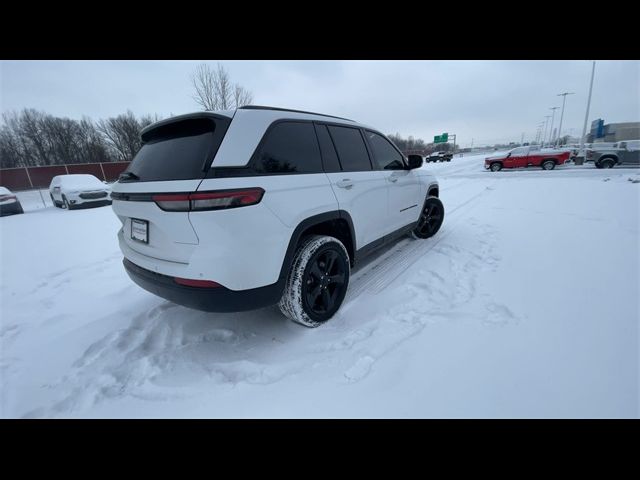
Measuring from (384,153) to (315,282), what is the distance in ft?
6.64

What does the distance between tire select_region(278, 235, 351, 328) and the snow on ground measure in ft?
0.57

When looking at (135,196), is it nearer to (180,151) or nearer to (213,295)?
(180,151)

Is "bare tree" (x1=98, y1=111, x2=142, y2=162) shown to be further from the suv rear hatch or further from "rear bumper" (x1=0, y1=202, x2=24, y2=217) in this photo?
the suv rear hatch

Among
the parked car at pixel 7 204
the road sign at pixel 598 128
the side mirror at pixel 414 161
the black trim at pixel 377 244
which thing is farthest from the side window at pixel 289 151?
the road sign at pixel 598 128

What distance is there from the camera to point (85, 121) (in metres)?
40.3

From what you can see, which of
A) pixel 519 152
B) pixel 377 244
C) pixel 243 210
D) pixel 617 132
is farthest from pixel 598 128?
pixel 243 210

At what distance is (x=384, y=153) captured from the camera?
3402mm

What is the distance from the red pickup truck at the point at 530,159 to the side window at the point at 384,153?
57.2ft

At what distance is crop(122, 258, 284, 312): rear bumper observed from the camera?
177 centimetres

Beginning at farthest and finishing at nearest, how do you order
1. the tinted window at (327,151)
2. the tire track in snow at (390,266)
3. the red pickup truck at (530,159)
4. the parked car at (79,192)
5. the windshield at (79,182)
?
the red pickup truck at (530,159) < the windshield at (79,182) < the parked car at (79,192) < the tire track in snow at (390,266) < the tinted window at (327,151)

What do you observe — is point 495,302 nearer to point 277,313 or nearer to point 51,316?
point 277,313

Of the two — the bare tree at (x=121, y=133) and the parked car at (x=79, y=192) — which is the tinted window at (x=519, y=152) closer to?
the parked car at (x=79, y=192)

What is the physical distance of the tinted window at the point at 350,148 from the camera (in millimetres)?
2657
